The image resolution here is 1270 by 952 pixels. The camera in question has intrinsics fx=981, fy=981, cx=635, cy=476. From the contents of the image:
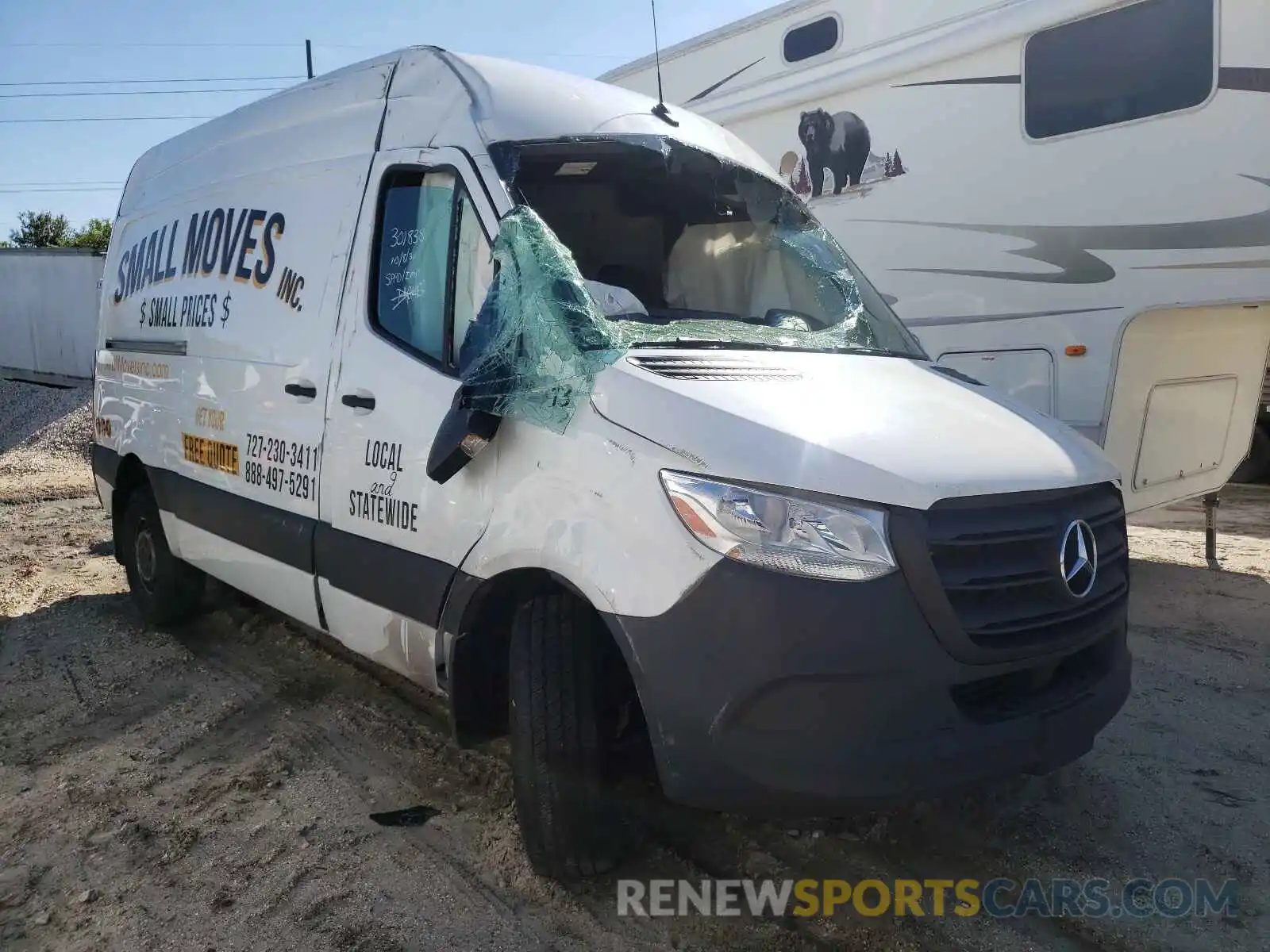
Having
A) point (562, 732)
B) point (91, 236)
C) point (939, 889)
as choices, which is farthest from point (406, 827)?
point (91, 236)

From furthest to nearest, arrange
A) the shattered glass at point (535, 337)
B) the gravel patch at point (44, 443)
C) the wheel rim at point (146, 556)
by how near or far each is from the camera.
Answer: the gravel patch at point (44, 443) → the wheel rim at point (146, 556) → the shattered glass at point (535, 337)

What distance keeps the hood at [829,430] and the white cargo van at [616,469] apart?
12 mm

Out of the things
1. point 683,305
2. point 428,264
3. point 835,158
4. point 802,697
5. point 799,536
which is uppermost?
point 835,158

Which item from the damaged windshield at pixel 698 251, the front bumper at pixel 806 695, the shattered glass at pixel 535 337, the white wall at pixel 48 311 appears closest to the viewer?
the front bumper at pixel 806 695

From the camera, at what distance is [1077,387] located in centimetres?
588

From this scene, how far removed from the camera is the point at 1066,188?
19.7ft

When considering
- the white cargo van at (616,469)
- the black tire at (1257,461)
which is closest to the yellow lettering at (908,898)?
the white cargo van at (616,469)

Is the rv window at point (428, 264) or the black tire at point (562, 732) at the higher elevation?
the rv window at point (428, 264)

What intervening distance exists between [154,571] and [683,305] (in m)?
3.67

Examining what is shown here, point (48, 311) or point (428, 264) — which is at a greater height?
point (48, 311)

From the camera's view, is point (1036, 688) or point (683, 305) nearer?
point (1036, 688)

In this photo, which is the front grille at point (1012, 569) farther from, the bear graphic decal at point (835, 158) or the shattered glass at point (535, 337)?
the bear graphic decal at point (835, 158)

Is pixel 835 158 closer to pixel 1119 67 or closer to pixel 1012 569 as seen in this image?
pixel 1119 67

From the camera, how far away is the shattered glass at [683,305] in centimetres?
283
